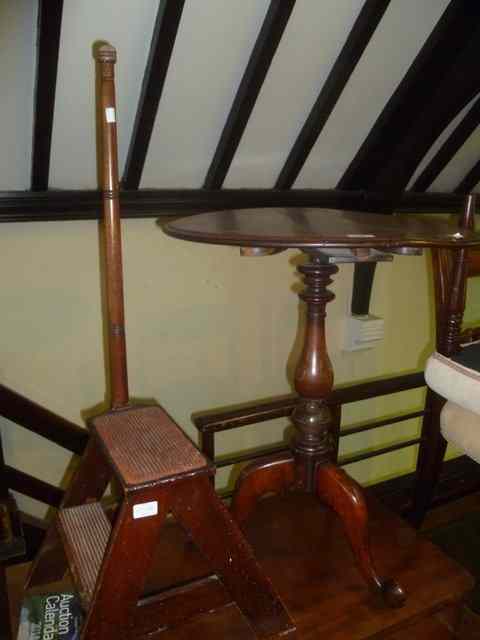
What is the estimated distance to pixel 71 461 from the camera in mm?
1925

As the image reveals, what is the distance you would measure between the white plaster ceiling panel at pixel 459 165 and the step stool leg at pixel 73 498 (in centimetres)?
186

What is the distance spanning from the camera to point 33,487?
171cm


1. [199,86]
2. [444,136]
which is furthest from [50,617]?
[444,136]

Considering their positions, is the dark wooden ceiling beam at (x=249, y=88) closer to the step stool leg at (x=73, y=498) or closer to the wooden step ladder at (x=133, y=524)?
the wooden step ladder at (x=133, y=524)

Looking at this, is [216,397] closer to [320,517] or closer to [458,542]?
[320,517]

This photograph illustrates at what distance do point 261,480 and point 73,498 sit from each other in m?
0.44

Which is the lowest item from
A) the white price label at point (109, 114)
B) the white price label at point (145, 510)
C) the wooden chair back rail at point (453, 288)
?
the white price label at point (145, 510)

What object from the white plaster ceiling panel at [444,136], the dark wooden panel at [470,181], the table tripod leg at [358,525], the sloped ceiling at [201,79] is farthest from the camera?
the dark wooden panel at [470,181]

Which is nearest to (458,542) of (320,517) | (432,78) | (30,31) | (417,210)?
(320,517)

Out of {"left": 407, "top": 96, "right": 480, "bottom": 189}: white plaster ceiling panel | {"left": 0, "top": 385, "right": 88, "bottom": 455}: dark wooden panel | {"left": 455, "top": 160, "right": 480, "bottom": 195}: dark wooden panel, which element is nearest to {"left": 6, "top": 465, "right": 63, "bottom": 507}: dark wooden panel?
{"left": 0, "top": 385, "right": 88, "bottom": 455}: dark wooden panel

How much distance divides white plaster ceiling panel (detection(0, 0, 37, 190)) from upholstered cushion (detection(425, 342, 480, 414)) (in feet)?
3.93

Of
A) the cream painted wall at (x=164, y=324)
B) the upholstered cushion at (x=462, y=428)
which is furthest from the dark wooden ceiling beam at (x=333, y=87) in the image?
the upholstered cushion at (x=462, y=428)

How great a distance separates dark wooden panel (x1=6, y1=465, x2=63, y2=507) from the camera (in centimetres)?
166

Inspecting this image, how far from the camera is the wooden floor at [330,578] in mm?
1199
